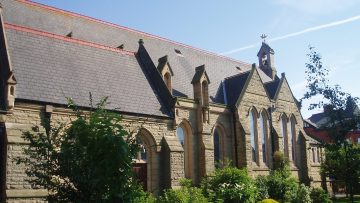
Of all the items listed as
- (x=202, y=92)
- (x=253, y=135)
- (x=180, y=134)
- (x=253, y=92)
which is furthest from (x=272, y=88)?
(x=180, y=134)

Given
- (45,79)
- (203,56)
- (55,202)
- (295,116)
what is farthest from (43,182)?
(295,116)

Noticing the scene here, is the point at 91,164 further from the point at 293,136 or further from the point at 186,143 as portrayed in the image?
the point at 293,136

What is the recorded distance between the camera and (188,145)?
81.6 ft

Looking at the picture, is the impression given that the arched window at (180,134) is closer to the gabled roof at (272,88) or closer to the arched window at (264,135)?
the arched window at (264,135)

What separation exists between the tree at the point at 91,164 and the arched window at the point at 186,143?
13.9m

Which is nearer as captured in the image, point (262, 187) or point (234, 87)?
point (262, 187)

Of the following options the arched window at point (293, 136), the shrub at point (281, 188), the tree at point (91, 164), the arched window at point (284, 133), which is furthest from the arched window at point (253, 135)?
the tree at point (91, 164)

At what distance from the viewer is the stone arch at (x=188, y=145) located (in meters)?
24.6

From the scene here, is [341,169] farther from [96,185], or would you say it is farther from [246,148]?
[96,185]

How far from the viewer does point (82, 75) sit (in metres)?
20.9

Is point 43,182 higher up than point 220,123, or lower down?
lower down

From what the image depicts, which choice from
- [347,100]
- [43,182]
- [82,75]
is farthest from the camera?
[347,100]

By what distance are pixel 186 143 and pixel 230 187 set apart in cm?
473

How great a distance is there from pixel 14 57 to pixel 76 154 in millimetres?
10408
